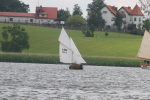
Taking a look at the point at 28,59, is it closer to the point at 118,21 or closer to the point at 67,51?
the point at 67,51

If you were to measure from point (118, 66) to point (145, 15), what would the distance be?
101025 millimetres

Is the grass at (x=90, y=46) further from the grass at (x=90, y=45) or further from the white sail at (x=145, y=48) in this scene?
the white sail at (x=145, y=48)

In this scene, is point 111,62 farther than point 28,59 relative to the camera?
Yes

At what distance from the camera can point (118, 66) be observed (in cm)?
9906

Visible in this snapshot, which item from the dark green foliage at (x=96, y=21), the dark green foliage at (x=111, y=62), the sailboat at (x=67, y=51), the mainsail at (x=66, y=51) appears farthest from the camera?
the dark green foliage at (x=96, y=21)

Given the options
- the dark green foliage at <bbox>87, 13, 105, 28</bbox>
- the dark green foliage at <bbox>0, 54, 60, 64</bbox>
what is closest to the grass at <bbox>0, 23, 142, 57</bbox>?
the dark green foliage at <bbox>0, 54, 60, 64</bbox>

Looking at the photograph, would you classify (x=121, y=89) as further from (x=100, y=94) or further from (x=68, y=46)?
(x=68, y=46)

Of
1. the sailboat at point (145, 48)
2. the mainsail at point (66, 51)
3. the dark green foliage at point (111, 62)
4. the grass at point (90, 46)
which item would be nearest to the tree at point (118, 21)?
the grass at point (90, 46)

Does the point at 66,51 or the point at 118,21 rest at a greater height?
the point at 118,21

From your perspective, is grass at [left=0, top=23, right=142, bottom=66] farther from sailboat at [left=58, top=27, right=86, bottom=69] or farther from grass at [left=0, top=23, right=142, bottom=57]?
sailboat at [left=58, top=27, right=86, bottom=69]

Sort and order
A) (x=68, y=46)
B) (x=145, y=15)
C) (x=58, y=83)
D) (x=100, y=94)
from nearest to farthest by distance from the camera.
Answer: (x=100, y=94), (x=58, y=83), (x=68, y=46), (x=145, y=15)

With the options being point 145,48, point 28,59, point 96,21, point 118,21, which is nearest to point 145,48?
point 145,48

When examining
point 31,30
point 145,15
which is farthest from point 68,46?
point 145,15

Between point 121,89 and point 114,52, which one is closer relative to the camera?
point 121,89
